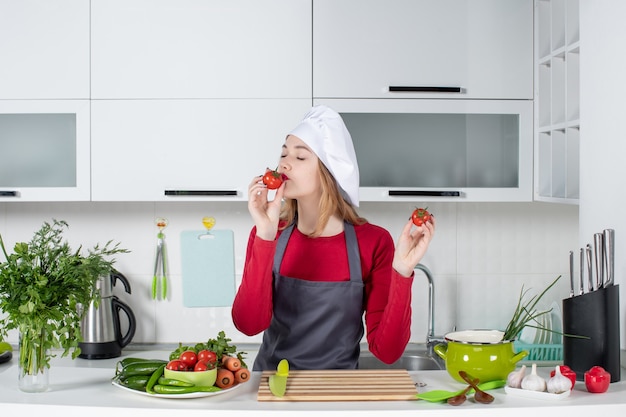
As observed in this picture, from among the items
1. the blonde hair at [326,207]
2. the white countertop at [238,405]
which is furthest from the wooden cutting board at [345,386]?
the blonde hair at [326,207]

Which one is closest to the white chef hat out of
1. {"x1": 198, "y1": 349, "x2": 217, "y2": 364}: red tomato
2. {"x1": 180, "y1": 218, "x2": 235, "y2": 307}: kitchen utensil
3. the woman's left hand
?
the woman's left hand

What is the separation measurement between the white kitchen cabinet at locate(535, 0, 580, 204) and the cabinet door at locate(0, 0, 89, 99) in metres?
1.62

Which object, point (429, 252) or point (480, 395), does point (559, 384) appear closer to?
point (480, 395)

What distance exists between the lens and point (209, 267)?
10.3 ft

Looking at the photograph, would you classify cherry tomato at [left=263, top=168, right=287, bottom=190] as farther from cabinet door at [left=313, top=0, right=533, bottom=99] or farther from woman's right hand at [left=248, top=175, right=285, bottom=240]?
cabinet door at [left=313, top=0, right=533, bottom=99]

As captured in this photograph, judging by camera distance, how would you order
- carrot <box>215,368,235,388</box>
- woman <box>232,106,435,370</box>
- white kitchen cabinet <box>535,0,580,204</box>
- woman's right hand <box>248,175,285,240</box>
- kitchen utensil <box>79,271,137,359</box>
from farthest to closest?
kitchen utensil <box>79,271,137,359</box>, white kitchen cabinet <box>535,0,580,204</box>, woman <box>232,106,435,370</box>, woman's right hand <box>248,175,285,240</box>, carrot <box>215,368,235,388</box>

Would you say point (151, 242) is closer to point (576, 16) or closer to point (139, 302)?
point (139, 302)

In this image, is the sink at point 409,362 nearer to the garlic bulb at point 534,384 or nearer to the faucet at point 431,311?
the faucet at point 431,311

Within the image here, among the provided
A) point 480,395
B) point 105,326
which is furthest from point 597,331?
point 105,326

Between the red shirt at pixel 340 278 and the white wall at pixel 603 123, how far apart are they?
619mm

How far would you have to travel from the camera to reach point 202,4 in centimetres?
272

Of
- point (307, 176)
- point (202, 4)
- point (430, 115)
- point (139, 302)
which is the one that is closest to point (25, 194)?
point (139, 302)

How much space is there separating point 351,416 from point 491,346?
1.40 feet

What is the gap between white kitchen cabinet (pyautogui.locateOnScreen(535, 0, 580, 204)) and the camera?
2.51 meters
